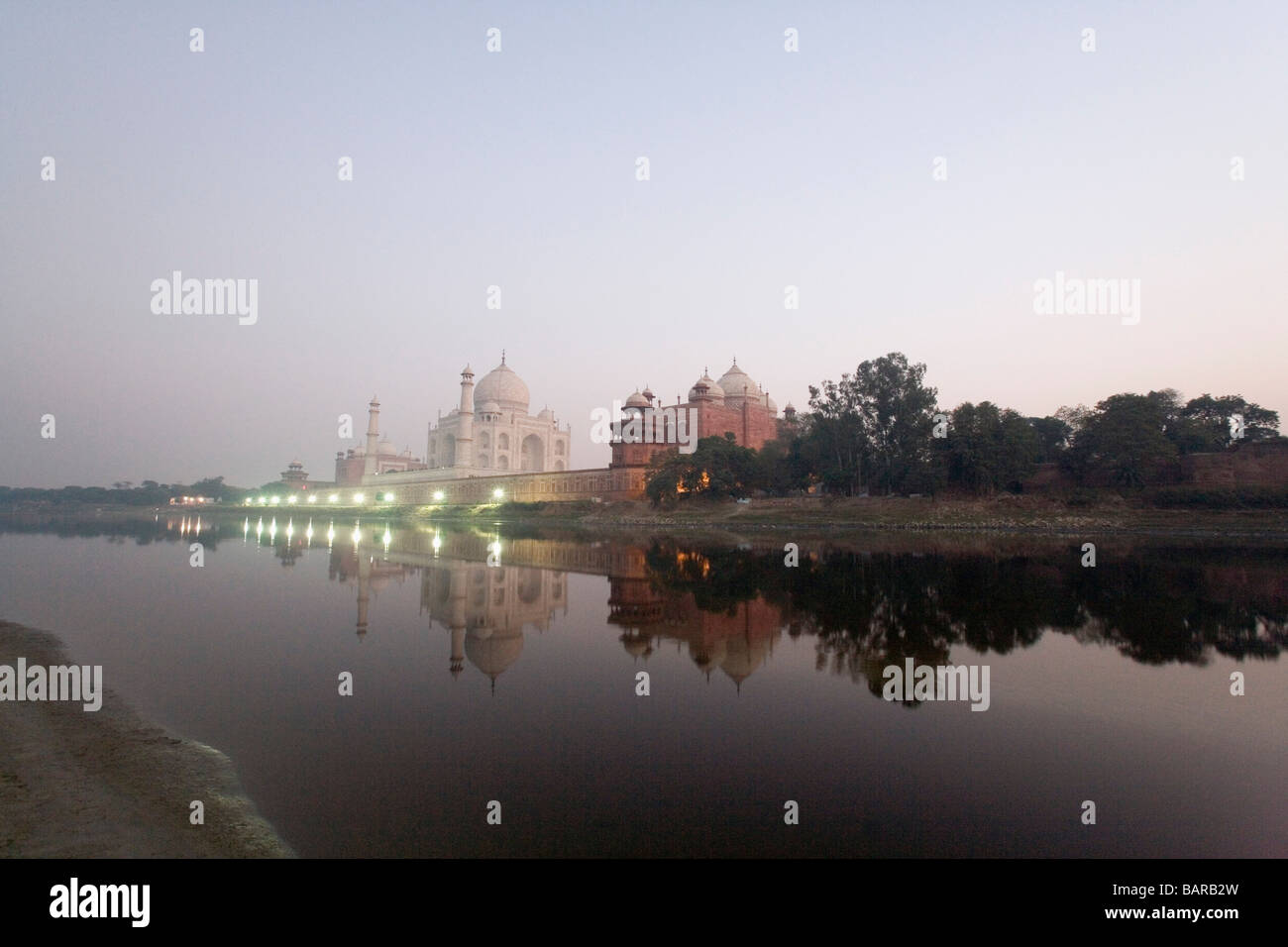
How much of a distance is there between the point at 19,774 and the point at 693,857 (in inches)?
191

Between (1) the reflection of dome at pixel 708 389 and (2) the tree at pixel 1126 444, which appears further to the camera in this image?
(1) the reflection of dome at pixel 708 389

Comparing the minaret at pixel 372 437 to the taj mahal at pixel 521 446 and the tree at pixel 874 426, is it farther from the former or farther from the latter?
the tree at pixel 874 426

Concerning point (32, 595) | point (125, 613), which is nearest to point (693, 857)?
point (125, 613)

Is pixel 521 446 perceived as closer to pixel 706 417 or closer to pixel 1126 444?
pixel 706 417

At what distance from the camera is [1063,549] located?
907 inches

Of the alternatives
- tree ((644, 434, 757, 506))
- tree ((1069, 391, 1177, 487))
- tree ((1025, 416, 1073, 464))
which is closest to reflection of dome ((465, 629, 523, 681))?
tree ((644, 434, 757, 506))

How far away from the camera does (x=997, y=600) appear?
1223 centimetres

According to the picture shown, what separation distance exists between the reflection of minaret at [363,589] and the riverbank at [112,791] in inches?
164

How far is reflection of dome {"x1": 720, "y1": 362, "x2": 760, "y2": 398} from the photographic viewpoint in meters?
58.6

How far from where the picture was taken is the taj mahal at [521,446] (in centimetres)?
5084

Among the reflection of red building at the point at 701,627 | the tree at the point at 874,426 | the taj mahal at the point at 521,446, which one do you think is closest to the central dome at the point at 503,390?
the taj mahal at the point at 521,446

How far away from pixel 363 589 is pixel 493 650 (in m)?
7.12

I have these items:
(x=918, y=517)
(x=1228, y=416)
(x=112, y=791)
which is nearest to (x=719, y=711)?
(x=112, y=791)
